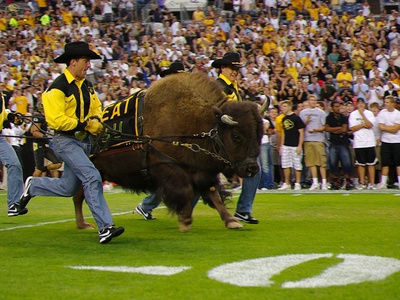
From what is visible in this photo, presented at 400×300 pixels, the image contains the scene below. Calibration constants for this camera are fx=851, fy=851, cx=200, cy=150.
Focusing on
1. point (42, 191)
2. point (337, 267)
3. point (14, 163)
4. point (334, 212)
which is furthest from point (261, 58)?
point (337, 267)

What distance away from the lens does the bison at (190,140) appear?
10.8 m

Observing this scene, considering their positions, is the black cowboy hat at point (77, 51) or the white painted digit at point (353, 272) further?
the black cowboy hat at point (77, 51)

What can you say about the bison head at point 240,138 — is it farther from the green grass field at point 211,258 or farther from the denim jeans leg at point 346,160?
the denim jeans leg at point 346,160

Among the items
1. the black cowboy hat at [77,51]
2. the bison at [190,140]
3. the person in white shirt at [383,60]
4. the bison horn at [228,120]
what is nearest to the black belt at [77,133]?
the black cowboy hat at [77,51]

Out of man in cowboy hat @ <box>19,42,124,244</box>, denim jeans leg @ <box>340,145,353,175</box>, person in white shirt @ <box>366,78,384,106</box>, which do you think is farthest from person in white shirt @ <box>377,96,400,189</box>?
man in cowboy hat @ <box>19,42,124,244</box>

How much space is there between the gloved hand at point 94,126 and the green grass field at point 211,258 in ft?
4.25

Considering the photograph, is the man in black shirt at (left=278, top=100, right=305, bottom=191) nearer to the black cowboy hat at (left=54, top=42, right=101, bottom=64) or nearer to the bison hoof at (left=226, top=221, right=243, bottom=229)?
the bison hoof at (left=226, top=221, right=243, bottom=229)

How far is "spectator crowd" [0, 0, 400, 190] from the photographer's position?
66.8 ft

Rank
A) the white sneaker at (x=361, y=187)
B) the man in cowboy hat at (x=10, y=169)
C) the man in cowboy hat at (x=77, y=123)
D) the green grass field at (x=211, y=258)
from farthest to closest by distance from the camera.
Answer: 1. the white sneaker at (x=361, y=187)
2. the man in cowboy hat at (x=10, y=169)
3. the man in cowboy hat at (x=77, y=123)
4. the green grass field at (x=211, y=258)

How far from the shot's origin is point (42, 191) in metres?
10.4

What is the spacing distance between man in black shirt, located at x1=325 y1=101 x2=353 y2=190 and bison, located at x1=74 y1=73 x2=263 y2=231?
356 inches

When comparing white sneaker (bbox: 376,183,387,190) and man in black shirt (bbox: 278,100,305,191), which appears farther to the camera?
man in black shirt (bbox: 278,100,305,191)

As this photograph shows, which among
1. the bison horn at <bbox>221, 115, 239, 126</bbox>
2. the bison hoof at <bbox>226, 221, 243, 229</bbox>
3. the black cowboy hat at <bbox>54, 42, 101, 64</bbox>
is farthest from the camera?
the bison hoof at <bbox>226, 221, 243, 229</bbox>

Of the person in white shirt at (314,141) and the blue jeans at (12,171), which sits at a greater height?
the blue jeans at (12,171)
